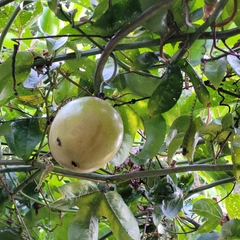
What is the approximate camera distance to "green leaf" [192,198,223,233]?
2.78ft

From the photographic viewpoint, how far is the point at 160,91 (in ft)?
1.96

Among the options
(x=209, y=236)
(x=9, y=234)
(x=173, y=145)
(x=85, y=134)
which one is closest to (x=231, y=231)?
(x=209, y=236)

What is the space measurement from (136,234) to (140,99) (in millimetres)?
254

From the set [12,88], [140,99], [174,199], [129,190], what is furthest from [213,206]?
[12,88]

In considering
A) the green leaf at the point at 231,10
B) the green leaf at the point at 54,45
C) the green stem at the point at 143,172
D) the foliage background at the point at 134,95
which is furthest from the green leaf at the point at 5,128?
the green leaf at the point at 231,10

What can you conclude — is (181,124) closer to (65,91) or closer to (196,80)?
(196,80)

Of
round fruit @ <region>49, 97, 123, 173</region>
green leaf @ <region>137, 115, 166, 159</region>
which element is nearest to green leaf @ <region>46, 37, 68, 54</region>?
round fruit @ <region>49, 97, 123, 173</region>

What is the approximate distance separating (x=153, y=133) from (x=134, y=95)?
0.08 meters

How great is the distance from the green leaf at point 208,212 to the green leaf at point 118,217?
18cm

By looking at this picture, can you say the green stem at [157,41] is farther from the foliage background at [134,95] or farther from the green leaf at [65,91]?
the green leaf at [65,91]

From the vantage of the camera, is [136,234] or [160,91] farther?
[136,234]

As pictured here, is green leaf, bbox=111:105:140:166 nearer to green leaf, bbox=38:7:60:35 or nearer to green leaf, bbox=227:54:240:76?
green leaf, bbox=227:54:240:76

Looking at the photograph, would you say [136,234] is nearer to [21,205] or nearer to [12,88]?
[12,88]

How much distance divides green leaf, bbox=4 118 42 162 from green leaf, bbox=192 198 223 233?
379mm
